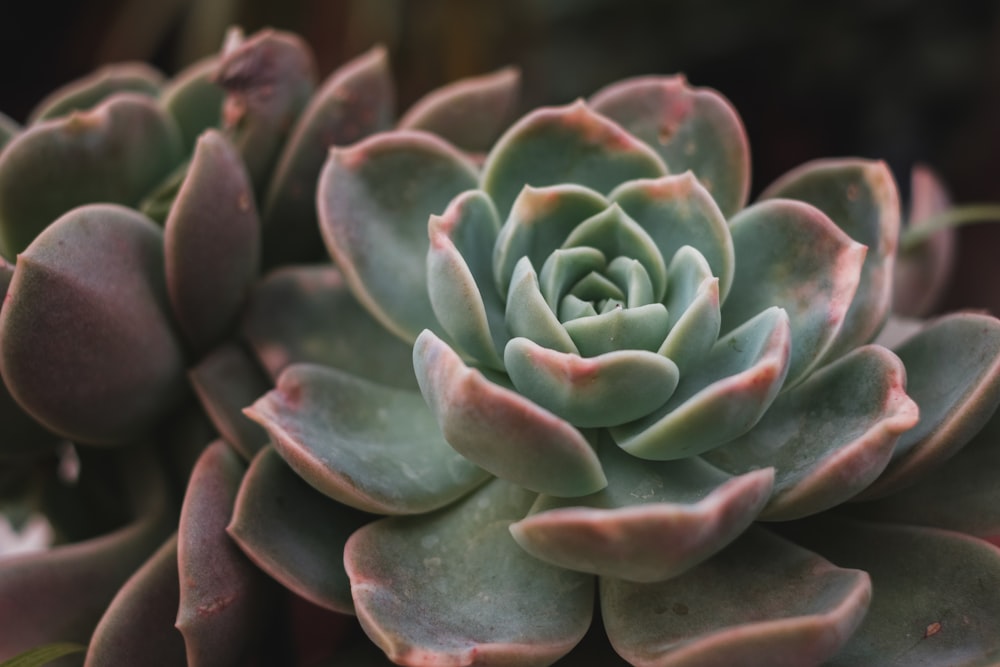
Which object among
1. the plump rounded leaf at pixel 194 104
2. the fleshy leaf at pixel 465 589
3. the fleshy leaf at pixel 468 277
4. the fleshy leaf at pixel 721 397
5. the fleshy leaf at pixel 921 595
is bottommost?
the fleshy leaf at pixel 921 595

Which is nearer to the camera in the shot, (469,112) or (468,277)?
(468,277)

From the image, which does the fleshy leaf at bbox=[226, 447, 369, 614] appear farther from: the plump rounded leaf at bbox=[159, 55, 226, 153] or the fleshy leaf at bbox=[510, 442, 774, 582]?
the plump rounded leaf at bbox=[159, 55, 226, 153]

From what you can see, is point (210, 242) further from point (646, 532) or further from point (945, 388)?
point (945, 388)

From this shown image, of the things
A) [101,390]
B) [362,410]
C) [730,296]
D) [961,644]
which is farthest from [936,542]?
[101,390]

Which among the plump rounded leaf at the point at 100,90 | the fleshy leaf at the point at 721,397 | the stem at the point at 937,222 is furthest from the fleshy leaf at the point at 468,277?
the stem at the point at 937,222

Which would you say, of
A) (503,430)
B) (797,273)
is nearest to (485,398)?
(503,430)

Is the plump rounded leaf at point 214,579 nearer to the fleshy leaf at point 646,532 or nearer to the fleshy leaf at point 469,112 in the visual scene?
the fleshy leaf at point 646,532

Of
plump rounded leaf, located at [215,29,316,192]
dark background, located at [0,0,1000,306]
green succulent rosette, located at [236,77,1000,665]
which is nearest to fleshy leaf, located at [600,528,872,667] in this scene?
green succulent rosette, located at [236,77,1000,665]
